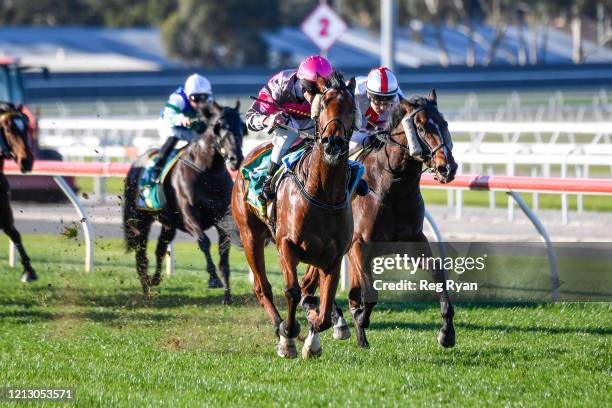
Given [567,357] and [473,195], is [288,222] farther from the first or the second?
[473,195]

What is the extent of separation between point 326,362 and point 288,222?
81cm

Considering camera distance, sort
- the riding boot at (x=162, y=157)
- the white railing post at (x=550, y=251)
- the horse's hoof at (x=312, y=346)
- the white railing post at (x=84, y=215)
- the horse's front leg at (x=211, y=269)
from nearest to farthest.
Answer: the horse's hoof at (x=312, y=346)
the white railing post at (x=550, y=251)
the horse's front leg at (x=211, y=269)
the riding boot at (x=162, y=157)
the white railing post at (x=84, y=215)

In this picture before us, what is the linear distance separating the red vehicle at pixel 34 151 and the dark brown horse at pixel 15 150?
222 inches

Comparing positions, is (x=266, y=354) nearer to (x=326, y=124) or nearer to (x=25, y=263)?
(x=326, y=124)

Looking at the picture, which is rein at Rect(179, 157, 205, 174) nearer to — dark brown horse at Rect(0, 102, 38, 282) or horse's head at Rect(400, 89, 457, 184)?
dark brown horse at Rect(0, 102, 38, 282)

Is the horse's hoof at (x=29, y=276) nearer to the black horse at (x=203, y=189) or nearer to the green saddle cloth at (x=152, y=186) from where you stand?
the black horse at (x=203, y=189)

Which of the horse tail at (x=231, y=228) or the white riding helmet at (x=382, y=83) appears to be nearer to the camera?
the white riding helmet at (x=382, y=83)

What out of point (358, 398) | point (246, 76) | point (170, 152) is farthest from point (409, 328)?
point (246, 76)

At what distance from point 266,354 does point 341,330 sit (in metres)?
0.59

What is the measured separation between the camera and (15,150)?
10.7 m

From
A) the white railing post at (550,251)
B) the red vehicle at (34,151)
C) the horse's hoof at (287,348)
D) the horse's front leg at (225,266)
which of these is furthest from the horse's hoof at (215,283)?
the red vehicle at (34,151)

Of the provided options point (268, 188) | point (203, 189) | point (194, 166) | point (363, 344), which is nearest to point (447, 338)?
point (363, 344)

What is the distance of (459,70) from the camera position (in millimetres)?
36344

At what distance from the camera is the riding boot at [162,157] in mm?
10742
